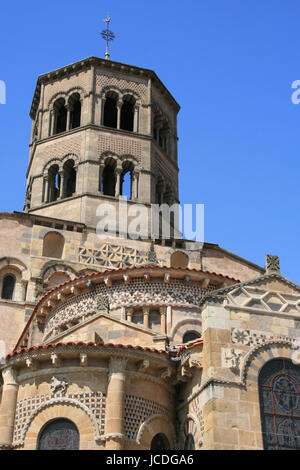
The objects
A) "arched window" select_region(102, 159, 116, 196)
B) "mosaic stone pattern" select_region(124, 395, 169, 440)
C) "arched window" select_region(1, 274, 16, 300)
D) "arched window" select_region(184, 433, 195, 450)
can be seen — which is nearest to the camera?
"mosaic stone pattern" select_region(124, 395, 169, 440)

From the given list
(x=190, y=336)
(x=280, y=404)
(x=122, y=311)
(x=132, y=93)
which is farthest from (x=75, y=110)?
(x=280, y=404)

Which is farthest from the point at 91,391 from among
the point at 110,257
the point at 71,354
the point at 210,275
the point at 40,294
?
the point at 110,257

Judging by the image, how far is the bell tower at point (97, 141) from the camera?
37344 millimetres

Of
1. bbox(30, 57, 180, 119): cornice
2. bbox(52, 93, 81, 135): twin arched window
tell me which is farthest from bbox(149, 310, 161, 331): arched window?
bbox(30, 57, 180, 119): cornice

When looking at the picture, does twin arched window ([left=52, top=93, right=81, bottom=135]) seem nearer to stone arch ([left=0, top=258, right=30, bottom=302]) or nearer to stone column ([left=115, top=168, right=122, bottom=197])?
stone column ([left=115, top=168, right=122, bottom=197])

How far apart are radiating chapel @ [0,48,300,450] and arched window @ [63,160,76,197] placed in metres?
0.07

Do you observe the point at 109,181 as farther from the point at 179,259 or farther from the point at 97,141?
the point at 179,259

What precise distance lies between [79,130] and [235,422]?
931 inches

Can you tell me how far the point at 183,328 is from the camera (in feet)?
81.3

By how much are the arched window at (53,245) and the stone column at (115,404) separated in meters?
14.9

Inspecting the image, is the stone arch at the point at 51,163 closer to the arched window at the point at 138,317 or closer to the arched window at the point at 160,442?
the arched window at the point at 138,317

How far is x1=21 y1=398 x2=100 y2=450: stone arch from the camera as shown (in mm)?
18844

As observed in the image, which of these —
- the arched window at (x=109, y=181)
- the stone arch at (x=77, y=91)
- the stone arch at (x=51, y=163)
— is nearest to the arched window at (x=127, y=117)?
the stone arch at (x=77, y=91)

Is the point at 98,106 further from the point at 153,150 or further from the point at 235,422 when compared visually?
the point at 235,422
